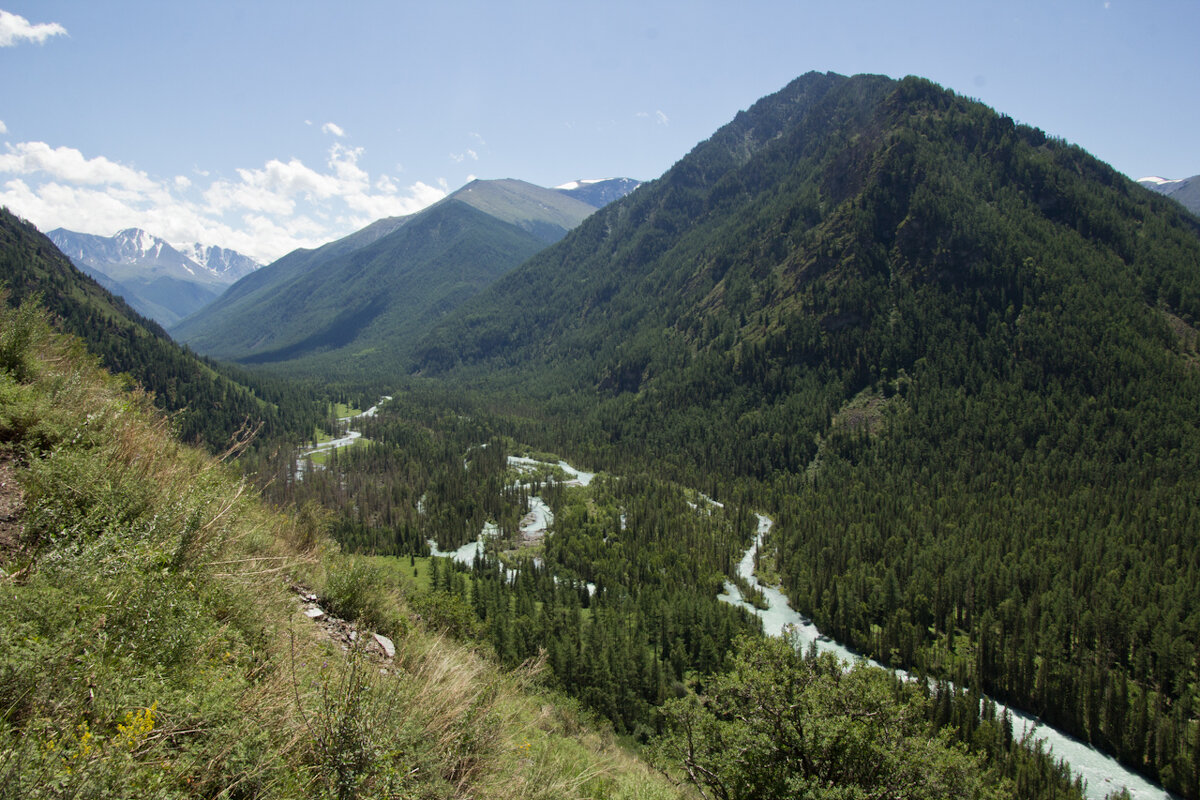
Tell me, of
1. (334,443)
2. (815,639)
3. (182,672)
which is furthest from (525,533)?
(182,672)

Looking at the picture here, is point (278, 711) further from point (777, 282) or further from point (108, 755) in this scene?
point (777, 282)

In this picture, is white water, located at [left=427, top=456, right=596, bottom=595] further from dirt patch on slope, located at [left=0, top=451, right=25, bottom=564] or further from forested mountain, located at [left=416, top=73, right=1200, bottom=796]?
dirt patch on slope, located at [left=0, top=451, right=25, bottom=564]

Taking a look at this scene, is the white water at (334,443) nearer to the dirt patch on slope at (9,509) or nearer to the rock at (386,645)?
the dirt patch on slope at (9,509)

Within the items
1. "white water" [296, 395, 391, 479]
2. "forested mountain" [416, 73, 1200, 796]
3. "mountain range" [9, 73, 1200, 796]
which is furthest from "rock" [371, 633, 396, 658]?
"white water" [296, 395, 391, 479]

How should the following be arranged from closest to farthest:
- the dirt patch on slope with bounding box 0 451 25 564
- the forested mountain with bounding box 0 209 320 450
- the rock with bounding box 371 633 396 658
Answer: the dirt patch on slope with bounding box 0 451 25 564 < the rock with bounding box 371 633 396 658 < the forested mountain with bounding box 0 209 320 450

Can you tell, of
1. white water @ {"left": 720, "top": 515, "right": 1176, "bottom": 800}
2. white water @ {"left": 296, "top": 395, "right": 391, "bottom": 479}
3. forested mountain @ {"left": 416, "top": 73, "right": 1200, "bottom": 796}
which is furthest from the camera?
white water @ {"left": 296, "top": 395, "right": 391, "bottom": 479}

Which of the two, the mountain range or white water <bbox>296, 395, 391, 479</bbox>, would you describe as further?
white water <bbox>296, 395, 391, 479</bbox>
